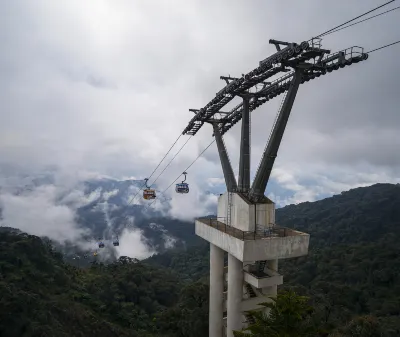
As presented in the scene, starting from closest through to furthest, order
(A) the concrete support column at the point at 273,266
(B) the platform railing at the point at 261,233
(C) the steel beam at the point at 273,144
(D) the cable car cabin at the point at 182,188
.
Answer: (C) the steel beam at the point at 273,144 → (B) the platform railing at the point at 261,233 → (A) the concrete support column at the point at 273,266 → (D) the cable car cabin at the point at 182,188

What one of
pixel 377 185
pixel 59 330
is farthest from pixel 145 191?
pixel 377 185

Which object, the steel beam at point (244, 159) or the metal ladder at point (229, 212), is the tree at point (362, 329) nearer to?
the metal ladder at point (229, 212)

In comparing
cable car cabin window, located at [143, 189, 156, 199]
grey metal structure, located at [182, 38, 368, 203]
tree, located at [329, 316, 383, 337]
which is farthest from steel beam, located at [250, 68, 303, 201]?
cable car cabin window, located at [143, 189, 156, 199]

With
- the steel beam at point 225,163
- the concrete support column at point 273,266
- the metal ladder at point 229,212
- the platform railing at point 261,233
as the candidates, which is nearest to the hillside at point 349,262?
the concrete support column at point 273,266

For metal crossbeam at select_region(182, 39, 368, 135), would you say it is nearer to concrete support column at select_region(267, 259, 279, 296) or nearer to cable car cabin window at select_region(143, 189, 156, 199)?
concrete support column at select_region(267, 259, 279, 296)

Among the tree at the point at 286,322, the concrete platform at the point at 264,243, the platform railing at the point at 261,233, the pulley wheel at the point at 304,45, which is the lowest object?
the tree at the point at 286,322

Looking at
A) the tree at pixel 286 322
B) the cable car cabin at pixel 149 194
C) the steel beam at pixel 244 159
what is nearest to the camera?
the tree at pixel 286 322
